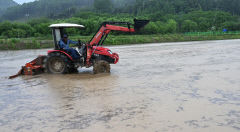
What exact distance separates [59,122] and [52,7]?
178 meters

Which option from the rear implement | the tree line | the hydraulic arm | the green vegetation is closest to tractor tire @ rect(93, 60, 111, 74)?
the hydraulic arm

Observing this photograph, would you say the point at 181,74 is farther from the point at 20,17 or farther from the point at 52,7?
the point at 52,7

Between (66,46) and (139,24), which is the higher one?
(139,24)

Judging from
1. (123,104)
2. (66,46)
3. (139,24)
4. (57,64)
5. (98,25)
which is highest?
(98,25)

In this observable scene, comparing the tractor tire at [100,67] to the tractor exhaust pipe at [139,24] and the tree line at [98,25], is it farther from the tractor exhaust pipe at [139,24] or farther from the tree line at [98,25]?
the tree line at [98,25]

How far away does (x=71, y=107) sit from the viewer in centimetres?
614

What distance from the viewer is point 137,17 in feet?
326

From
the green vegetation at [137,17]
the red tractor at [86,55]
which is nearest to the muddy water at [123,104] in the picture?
the red tractor at [86,55]

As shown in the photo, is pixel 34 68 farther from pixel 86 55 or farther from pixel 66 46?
pixel 86 55

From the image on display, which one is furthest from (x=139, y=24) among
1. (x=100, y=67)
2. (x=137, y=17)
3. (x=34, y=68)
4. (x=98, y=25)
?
(x=137, y=17)

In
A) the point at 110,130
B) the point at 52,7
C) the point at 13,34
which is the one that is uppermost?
the point at 52,7

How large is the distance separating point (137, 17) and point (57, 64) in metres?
91.1

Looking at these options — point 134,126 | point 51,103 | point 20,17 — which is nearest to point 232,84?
point 134,126

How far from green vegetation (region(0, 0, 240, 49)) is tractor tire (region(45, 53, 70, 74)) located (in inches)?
966
